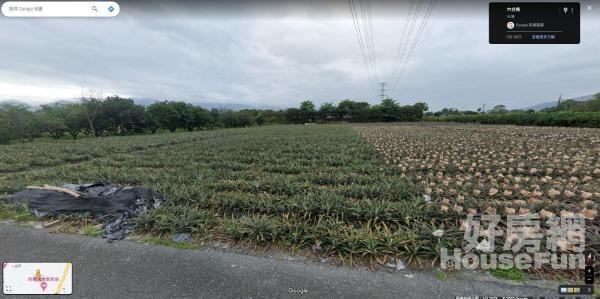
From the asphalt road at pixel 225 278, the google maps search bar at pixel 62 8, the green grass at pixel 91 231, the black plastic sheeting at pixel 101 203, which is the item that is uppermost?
the google maps search bar at pixel 62 8

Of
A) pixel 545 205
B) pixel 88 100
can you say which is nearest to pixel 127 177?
pixel 545 205

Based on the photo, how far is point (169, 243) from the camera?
2898mm

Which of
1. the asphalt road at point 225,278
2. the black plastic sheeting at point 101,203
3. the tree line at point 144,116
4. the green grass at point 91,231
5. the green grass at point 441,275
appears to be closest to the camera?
the asphalt road at point 225,278

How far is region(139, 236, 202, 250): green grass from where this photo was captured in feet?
9.23

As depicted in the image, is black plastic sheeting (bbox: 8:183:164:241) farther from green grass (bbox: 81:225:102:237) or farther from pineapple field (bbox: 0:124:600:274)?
pineapple field (bbox: 0:124:600:274)

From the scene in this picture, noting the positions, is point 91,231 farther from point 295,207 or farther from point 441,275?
point 441,275

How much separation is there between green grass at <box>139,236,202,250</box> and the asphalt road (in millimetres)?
74

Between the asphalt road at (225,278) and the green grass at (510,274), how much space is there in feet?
0.26

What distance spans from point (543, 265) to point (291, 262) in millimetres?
2525

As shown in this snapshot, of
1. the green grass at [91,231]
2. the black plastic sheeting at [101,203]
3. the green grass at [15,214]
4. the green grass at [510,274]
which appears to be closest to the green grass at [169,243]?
the black plastic sheeting at [101,203]

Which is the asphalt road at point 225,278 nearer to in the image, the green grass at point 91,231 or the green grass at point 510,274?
the green grass at point 510,274

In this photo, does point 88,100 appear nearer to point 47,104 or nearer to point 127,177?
point 47,104

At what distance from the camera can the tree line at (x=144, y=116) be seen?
2188cm

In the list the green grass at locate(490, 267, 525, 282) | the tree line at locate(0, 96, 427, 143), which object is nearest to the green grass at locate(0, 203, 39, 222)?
the green grass at locate(490, 267, 525, 282)
